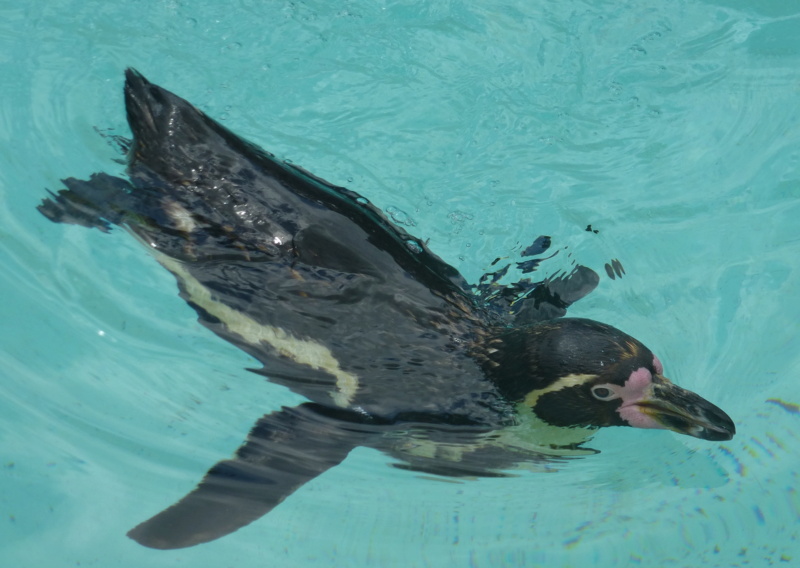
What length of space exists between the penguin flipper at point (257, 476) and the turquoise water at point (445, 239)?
18 cm

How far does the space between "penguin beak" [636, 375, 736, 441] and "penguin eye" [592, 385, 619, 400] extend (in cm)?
14

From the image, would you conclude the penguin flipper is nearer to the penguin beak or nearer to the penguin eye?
the penguin eye

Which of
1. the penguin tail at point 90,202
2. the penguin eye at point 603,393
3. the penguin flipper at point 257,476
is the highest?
the penguin tail at point 90,202

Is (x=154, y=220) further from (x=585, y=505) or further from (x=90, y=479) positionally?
(x=585, y=505)

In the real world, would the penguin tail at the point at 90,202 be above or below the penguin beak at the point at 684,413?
above

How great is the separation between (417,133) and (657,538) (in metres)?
2.93

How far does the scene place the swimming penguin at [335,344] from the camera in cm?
375

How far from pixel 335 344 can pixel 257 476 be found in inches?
26.5

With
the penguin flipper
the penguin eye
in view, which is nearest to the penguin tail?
the penguin flipper

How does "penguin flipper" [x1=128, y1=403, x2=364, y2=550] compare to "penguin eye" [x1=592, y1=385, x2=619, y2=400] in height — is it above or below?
below

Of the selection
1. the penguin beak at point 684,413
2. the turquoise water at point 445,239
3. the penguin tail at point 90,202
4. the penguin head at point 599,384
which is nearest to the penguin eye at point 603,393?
the penguin head at point 599,384

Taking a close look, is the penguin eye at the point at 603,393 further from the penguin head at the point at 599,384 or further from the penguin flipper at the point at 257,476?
the penguin flipper at the point at 257,476

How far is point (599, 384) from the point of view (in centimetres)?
370

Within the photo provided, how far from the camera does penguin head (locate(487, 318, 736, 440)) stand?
3.69m
